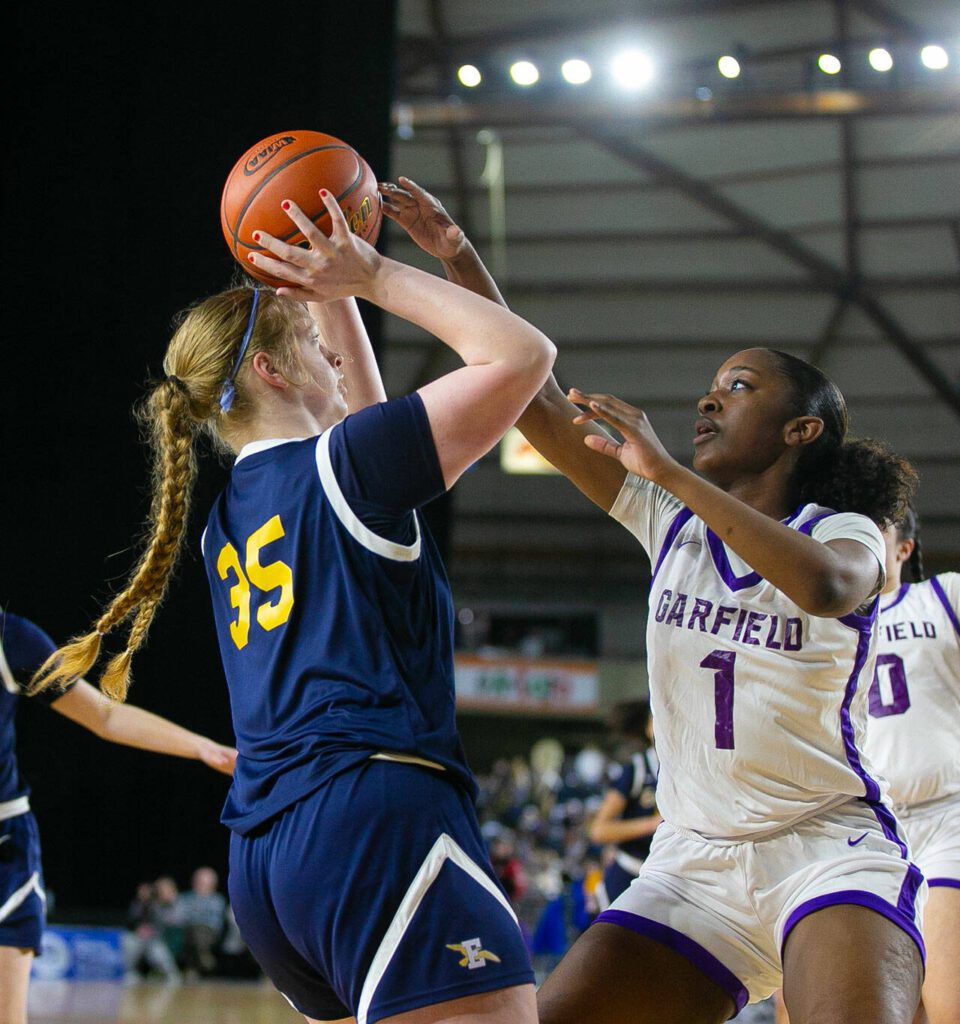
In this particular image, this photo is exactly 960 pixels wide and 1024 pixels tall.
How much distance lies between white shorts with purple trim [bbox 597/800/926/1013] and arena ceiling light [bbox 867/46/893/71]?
10743mm

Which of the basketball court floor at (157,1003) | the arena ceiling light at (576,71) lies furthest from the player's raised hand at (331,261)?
the arena ceiling light at (576,71)

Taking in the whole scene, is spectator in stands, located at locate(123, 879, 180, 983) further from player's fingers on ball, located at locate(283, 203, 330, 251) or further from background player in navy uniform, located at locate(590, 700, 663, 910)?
player's fingers on ball, located at locate(283, 203, 330, 251)

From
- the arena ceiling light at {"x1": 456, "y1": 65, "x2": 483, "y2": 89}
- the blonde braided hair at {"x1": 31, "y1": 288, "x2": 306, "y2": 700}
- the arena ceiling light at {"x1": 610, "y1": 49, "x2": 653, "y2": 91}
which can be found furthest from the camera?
the arena ceiling light at {"x1": 456, "y1": 65, "x2": 483, "y2": 89}

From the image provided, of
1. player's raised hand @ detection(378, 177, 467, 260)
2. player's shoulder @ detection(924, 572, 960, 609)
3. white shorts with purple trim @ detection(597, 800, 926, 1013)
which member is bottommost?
white shorts with purple trim @ detection(597, 800, 926, 1013)

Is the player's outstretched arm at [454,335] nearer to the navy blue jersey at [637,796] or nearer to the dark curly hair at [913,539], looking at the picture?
the dark curly hair at [913,539]

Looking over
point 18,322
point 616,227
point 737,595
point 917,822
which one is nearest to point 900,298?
point 616,227

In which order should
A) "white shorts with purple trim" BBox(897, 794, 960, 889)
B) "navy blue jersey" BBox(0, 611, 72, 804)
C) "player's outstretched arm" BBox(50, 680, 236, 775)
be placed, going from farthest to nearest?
1. "navy blue jersey" BBox(0, 611, 72, 804)
2. "player's outstretched arm" BBox(50, 680, 236, 775)
3. "white shorts with purple trim" BBox(897, 794, 960, 889)

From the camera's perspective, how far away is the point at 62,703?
4023 millimetres

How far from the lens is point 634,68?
12.0 metres

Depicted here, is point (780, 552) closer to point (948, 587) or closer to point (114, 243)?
point (948, 587)

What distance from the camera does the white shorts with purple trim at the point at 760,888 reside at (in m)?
2.38

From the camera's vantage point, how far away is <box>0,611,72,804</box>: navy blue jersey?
12.9 ft

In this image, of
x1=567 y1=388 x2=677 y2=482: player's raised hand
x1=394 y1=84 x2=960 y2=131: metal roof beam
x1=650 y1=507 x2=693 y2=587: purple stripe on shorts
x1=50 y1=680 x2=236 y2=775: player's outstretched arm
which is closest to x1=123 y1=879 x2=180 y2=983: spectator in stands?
x1=50 y1=680 x2=236 y2=775: player's outstretched arm

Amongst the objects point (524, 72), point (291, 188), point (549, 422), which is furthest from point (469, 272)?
point (524, 72)
